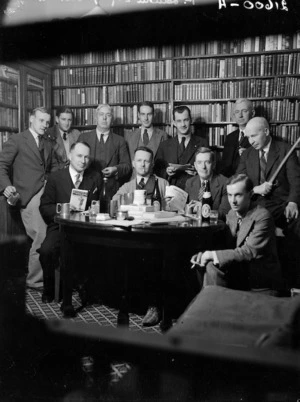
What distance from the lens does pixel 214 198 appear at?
2.99m

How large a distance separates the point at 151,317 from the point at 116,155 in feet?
4.80

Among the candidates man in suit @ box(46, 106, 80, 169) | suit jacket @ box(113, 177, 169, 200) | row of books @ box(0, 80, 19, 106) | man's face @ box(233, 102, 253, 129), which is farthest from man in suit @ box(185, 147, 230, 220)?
row of books @ box(0, 80, 19, 106)

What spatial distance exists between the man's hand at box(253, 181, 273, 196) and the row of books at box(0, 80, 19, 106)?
1920 mm

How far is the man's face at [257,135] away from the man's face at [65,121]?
4.76ft

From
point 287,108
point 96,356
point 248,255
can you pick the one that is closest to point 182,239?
point 248,255

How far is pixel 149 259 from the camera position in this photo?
2783 millimetres

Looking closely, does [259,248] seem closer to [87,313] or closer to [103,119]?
[87,313]

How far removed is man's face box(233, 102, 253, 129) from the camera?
353 centimetres

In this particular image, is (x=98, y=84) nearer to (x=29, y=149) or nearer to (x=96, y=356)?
(x=29, y=149)

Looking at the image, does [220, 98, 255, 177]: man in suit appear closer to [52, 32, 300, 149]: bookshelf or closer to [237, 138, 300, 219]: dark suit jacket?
[52, 32, 300, 149]: bookshelf

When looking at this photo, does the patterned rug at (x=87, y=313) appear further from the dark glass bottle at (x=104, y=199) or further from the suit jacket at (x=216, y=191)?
the suit jacket at (x=216, y=191)

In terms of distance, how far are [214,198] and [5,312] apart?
1.54 meters

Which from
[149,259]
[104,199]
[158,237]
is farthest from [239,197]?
[104,199]

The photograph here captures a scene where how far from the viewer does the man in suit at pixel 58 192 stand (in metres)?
2.84
